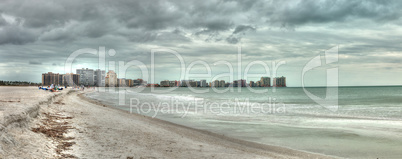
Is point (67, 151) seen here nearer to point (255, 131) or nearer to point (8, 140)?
point (8, 140)

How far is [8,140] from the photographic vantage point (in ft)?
20.1

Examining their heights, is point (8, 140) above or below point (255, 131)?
above

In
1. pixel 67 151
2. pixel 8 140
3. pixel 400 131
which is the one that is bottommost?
pixel 400 131

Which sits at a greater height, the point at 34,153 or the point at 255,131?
the point at 34,153

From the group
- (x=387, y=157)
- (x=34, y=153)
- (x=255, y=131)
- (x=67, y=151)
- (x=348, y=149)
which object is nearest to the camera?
(x=34, y=153)

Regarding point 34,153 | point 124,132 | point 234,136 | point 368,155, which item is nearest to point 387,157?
point 368,155

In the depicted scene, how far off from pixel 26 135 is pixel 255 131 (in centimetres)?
987

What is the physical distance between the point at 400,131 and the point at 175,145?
12131mm

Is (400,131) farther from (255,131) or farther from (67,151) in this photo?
(67,151)

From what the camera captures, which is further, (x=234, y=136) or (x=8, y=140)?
(x=234, y=136)

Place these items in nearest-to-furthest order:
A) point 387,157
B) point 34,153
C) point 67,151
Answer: point 34,153
point 67,151
point 387,157

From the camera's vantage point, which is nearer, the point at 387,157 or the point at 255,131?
the point at 387,157

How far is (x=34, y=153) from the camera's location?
19.5 ft

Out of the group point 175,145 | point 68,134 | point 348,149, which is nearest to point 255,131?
point 348,149
